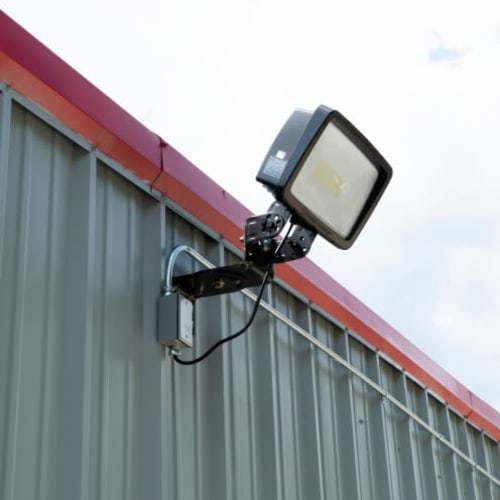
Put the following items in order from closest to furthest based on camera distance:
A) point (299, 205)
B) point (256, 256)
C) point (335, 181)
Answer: point (299, 205) < point (335, 181) < point (256, 256)

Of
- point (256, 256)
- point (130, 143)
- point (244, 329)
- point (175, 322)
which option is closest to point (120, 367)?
point (175, 322)

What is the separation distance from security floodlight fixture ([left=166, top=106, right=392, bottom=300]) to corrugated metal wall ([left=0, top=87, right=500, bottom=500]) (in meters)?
0.38

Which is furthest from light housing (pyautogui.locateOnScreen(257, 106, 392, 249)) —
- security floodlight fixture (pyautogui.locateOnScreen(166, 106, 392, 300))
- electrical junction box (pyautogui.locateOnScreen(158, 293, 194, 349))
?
electrical junction box (pyautogui.locateOnScreen(158, 293, 194, 349))

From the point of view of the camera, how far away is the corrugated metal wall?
2.92m

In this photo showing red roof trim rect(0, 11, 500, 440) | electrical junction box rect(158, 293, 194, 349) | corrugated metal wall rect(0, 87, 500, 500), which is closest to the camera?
corrugated metal wall rect(0, 87, 500, 500)

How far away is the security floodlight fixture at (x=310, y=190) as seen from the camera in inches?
125

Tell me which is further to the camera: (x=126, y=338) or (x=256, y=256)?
(x=256, y=256)

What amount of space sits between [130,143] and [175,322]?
677 millimetres

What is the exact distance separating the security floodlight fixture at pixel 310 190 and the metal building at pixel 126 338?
0.39 metres

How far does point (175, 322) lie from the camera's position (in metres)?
3.53

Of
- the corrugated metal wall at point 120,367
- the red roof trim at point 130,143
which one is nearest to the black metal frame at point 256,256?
the corrugated metal wall at point 120,367

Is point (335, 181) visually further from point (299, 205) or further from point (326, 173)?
point (299, 205)

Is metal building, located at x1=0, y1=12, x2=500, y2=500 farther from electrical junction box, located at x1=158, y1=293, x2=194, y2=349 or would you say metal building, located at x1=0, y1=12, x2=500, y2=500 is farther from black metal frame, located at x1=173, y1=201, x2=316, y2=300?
black metal frame, located at x1=173, y1=201, x2=316, y2=300

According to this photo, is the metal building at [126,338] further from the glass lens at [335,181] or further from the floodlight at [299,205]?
the glass lens at [335,181]
